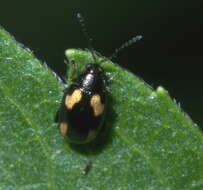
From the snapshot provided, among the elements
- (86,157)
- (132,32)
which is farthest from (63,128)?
(132,32)

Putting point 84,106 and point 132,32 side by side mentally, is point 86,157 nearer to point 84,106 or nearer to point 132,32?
point 84,106

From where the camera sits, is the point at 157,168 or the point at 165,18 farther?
the point at 165,18

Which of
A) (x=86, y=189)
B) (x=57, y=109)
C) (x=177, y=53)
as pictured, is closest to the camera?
(x=86, y=189)

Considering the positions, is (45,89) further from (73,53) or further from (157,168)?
(157,168)

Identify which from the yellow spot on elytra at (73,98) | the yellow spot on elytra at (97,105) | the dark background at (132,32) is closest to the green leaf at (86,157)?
the yellow spot on elytra at (73,98)

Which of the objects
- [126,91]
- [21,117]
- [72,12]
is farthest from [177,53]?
[21,117]

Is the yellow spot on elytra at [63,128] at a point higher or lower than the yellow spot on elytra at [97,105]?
higher

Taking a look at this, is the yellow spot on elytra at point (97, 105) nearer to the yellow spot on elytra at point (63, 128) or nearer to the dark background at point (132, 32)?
the yellow spot on elytra at point (63, 128)

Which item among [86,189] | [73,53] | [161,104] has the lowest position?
[86,189]

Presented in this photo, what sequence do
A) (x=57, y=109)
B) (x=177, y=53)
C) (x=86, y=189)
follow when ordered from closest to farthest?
(x=86, y=189), (x=57, y=109), (x=177, y=53)
